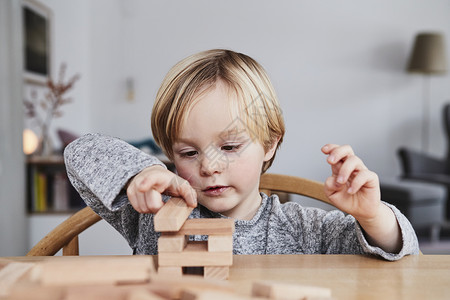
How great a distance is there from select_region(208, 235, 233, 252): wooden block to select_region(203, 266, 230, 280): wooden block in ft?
0.06

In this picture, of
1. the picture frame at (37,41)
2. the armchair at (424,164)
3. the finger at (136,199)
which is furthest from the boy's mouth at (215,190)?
the armchair at (424,164)

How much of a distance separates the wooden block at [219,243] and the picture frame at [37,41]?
10.9ft

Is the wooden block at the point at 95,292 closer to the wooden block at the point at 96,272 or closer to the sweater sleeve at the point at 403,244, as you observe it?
the wooden block at the point at 96,272

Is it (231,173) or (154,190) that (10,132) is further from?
(154,190)

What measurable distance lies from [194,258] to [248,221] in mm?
401

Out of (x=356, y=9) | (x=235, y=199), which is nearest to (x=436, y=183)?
(x=356, y=9)

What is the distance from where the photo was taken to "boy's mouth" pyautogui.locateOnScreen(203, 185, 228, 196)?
816 millimetres

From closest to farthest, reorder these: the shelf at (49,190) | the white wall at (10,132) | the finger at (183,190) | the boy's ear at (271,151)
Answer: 1. the finger at (183,190)
2. the boy's ear at (271,151)
3. the white wall at (10,132)
4. the shelf at (49,190)

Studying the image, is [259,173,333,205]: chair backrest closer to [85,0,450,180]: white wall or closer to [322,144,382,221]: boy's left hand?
[322,144,382,221]: boy's left hand

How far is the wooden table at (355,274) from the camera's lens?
47cm

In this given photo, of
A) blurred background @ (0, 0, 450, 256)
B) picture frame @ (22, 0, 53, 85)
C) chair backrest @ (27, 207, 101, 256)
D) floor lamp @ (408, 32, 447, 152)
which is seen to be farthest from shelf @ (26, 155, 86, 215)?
floor lamp @ (408, 32, 447, 152)

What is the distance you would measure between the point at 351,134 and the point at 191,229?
457 centimetres

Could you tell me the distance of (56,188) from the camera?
3238 mm

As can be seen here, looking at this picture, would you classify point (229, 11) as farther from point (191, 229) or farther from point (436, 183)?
point (191, 229)
